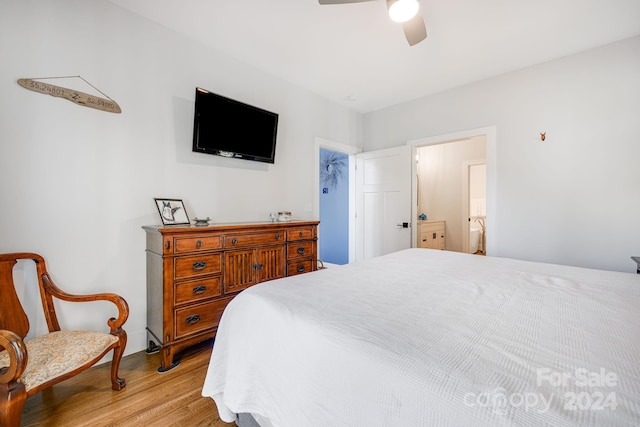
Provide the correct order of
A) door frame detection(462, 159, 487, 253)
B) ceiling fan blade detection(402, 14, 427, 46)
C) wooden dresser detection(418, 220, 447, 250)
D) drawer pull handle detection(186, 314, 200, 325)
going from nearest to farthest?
1. ceiling fan blade detection(402, 14, 427, 46)
2. drawer pull handle detection(186, 314, 200, 325)
3. wooden dresser detection(418, 220, 447, 250)
4. door frame detection(462, 159, 487, 253)

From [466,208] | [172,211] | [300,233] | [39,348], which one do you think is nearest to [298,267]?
[300,233]

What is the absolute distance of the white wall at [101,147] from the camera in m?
1.70

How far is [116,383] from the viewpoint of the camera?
1.68 metres

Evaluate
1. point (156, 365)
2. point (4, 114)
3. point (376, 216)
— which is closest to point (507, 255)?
point (376, 216)

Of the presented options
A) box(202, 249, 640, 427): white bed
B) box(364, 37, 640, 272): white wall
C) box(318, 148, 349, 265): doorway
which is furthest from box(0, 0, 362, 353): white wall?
box(364, 37, 640, 272): white wall

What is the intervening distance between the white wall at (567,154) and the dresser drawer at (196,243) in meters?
2.98

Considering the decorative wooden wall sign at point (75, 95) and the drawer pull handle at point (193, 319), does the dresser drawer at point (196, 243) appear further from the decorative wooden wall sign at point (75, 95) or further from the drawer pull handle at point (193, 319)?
the decorative wooden wall sign at point (75, 95)

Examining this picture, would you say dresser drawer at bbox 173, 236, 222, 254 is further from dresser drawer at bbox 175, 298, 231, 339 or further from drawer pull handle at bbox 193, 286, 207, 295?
dresser drawer at bbox 175, 298, 231, 339

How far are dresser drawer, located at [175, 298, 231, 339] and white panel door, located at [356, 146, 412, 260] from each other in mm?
2412

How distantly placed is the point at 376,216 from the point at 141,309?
3.01 m

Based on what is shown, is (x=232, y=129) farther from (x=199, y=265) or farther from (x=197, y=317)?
(x=197, y=317)

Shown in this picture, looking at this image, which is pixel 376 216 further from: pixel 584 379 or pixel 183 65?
pixel 584 379

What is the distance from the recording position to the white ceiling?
201cm

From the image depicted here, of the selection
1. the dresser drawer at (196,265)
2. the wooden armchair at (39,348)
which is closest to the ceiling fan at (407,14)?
the dresser drawer at (196,265)
